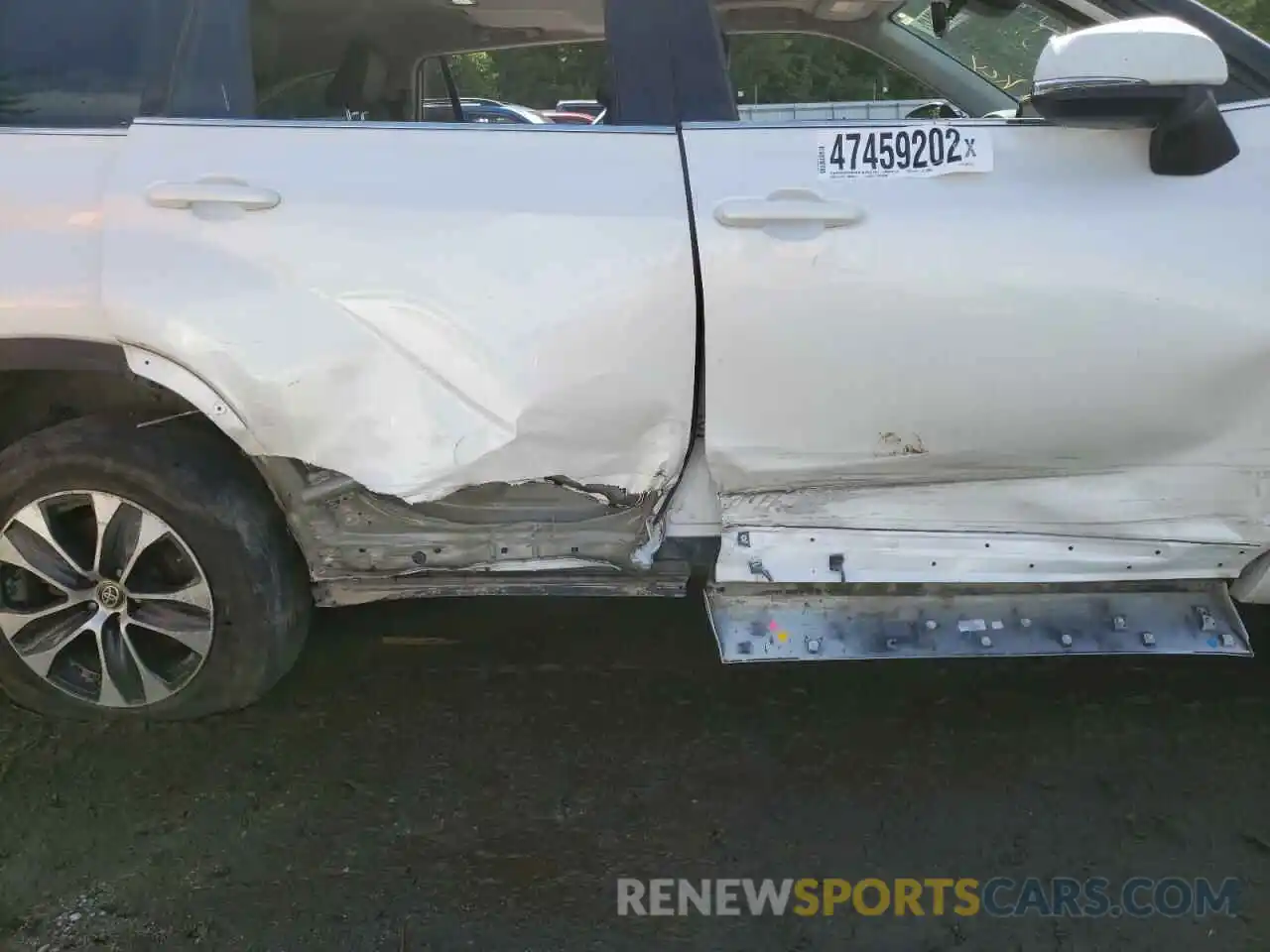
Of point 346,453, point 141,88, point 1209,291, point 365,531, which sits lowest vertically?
point 365,531

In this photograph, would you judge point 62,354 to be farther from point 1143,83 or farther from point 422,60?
point 1143,83

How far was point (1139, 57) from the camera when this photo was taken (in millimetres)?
2055

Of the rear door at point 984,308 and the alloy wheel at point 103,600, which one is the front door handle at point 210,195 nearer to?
the alloy wheel at point 103,600

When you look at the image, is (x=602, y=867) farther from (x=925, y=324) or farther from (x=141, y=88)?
(x=141, y=88)

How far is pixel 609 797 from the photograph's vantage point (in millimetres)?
2533

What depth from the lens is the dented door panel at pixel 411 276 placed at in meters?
2.20

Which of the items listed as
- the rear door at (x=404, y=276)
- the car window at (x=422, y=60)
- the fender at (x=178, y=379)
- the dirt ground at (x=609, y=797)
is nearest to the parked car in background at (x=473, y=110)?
the car window at (x=422, y=60)

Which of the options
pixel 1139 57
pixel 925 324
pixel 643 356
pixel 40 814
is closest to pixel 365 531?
pixel 643 356

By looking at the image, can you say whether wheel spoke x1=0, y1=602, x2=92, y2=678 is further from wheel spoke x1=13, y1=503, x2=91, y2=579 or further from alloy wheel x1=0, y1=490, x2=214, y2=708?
wheel spoke x1=13, y1=503, x2=91, y2=579

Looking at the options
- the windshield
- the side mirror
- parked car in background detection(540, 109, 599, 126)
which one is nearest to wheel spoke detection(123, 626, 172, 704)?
parked car in background detection(540, 109, 599, 126)

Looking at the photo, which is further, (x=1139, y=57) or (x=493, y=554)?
(x=493, y=554)

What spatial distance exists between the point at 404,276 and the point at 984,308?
1.23 meters

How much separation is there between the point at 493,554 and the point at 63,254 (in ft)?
3.72

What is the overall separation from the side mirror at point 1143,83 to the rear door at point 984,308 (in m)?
0.09
